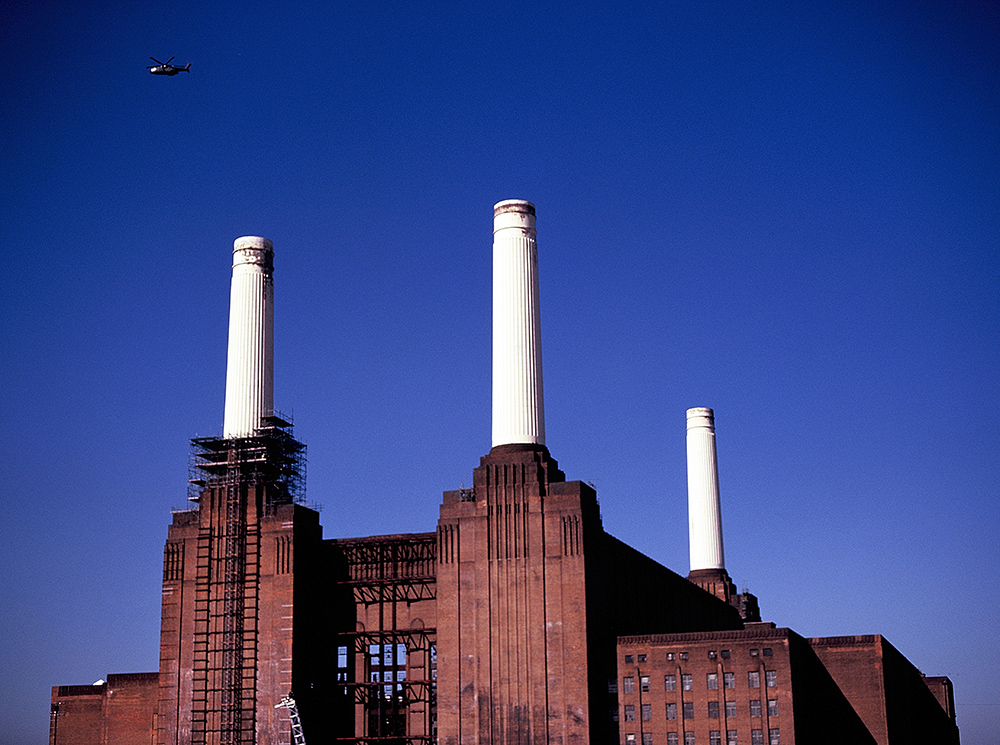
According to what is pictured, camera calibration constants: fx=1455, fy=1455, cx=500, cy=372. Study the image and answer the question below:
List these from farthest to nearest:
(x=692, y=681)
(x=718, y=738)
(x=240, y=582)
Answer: (x=240, y=582) < (x=692, y=681) < (x=718, y=738)

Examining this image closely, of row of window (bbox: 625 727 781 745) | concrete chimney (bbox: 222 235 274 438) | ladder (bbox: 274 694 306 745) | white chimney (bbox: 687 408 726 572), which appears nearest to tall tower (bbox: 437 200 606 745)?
row of window (bbox: 625 727 781 745)

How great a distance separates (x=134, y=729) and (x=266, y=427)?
21641 millimetres

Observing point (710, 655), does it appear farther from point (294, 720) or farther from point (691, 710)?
point (294, 720)

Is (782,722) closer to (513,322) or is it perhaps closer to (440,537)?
(440,537)

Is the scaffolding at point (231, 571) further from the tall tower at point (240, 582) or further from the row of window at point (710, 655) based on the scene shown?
the row of window at point (710, 655)

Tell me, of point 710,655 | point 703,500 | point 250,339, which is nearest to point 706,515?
point 703,500

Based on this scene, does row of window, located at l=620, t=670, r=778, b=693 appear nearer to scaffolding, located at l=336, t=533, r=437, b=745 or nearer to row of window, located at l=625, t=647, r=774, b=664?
row of window, located at l=625, t=647, r=774, b=664

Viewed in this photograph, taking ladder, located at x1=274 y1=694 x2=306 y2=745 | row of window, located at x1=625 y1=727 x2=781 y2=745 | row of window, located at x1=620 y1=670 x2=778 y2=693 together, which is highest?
row of window, located at x1=620 y1=670 x2=778 y2=693

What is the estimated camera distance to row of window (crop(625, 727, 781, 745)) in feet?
278

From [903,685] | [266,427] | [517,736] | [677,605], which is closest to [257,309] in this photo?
[266,427]

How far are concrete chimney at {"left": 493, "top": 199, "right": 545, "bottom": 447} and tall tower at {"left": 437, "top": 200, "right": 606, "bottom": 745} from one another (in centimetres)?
9

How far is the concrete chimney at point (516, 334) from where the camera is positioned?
9075 centimetres

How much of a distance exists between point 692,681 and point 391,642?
19.7m

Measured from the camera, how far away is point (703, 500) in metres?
134
